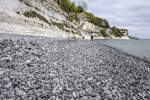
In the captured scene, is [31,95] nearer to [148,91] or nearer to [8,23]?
[148,91]

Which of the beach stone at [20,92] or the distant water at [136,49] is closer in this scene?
the beach stone at [20,92]

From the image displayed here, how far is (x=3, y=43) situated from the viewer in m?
4.70

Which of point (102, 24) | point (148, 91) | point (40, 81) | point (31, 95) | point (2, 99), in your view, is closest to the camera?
point (2, 99)

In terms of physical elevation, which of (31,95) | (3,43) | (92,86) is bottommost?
(92,86)

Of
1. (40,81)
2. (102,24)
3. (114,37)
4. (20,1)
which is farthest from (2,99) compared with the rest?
(114,37)

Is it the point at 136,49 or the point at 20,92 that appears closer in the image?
the point at 20,92

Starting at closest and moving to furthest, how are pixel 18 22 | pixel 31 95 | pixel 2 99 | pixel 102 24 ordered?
pixel 2 99 → pixel 31 95 → pixel 18 22 → pixel 102 24

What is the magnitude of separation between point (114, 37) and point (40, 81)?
385ft

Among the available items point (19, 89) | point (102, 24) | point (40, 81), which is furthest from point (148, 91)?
point (102, 24)

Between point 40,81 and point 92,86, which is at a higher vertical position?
point 40,81

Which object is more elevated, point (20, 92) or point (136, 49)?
point (20, 92)

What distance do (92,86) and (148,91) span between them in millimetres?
2315

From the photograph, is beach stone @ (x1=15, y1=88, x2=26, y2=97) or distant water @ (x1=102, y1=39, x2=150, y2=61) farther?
distant water @ (x1=102, y1=39, x2=150, y2=61)

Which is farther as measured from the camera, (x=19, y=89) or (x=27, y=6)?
(x=27, y=6)
